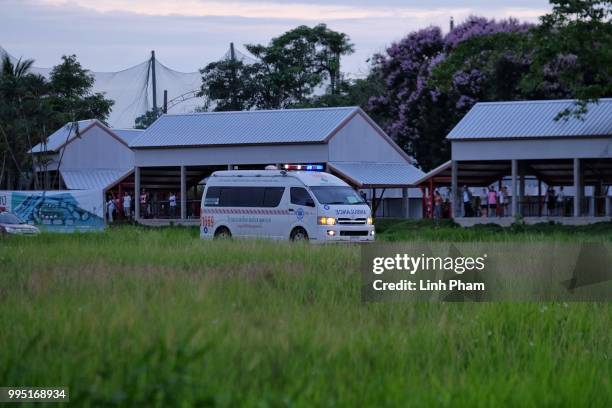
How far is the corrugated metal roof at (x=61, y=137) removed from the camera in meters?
78.6

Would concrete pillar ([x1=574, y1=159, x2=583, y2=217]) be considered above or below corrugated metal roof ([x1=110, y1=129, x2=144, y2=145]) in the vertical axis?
below

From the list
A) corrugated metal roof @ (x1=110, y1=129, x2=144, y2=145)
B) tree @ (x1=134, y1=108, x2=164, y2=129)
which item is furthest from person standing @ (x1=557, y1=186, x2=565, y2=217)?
tree @ (x1=134, y1=108, x2=164, y2=129)

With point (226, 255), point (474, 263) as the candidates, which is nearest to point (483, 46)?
Answer: point (226, 255)

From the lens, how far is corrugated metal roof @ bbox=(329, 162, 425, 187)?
6384 cm

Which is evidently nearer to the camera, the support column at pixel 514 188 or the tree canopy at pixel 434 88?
the support column at pixel 514 188

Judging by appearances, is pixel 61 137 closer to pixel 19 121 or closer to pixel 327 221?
pixel 19 121

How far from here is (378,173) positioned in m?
66.4

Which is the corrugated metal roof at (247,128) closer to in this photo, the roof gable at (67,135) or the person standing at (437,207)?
the person standing at (437,207)

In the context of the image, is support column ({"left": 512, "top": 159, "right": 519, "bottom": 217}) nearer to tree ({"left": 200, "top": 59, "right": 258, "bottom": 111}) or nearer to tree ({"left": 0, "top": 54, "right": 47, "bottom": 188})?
tree ({"left": 0, "top": 54, "right": 47, "bottom": 188})

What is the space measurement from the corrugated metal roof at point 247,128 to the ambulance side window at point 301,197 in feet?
89.7

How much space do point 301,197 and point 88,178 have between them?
47.2 metres

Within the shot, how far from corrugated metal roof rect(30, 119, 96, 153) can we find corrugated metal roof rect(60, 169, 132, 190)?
5.99 ft

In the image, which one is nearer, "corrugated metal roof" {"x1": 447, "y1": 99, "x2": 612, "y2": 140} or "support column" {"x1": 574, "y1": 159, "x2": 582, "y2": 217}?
"support column" {"x1": 574, "y1": 159, "x2": 582, "y2": 217}

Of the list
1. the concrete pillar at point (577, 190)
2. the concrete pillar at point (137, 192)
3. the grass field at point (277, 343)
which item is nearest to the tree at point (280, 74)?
the concrete pillar at point (137, 192)
